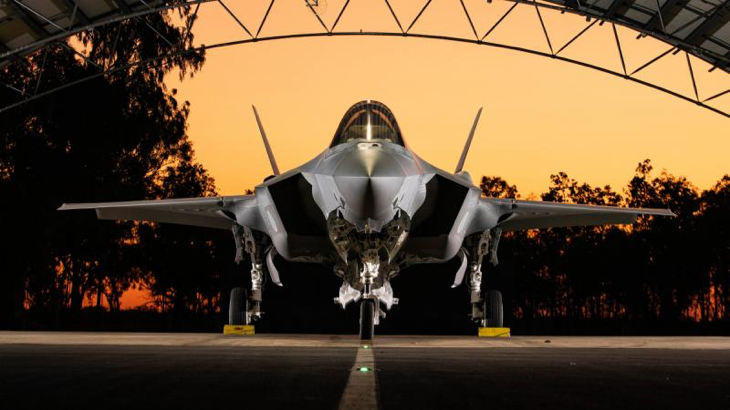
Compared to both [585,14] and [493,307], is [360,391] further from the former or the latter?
[585,14]

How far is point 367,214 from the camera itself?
34.3 feet

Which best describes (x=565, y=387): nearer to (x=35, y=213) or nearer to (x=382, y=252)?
(x=382, y=252)

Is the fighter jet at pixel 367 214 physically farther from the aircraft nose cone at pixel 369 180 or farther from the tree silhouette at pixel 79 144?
the tree silhouette at pixel 79 144

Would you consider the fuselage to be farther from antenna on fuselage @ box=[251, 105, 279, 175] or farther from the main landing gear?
antenna on fuselage @ box=[251, 105, 279, 175]

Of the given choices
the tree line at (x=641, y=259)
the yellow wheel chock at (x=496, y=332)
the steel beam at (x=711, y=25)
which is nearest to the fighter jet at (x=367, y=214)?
the yellow wheel chock at (x=496, y=332)

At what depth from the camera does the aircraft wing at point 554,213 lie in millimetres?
14945

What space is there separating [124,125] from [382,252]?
23.0 meters

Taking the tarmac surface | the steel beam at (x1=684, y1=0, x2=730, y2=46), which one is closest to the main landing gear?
the steel beam at (x1=684, y1=0, x2=730, y2=46)

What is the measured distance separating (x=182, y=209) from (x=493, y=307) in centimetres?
652

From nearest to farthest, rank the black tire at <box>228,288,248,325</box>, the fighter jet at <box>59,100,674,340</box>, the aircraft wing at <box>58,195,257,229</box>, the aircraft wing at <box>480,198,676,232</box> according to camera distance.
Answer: the fighter jet at <box>59,100,674,340</box> → the aircraft wing at <box>58,195,257,229</box> → the aircraft wing at <box>480,198,676,232</box> → the black tire at <box>228,288,248,325</box>

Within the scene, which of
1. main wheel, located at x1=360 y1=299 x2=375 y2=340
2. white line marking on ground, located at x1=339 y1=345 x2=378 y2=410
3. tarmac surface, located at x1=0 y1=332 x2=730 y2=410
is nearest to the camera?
white line marking on ground, located at x1=339 y1=345 x2=378 y2=410

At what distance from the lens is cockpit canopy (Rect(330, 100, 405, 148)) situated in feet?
38.6

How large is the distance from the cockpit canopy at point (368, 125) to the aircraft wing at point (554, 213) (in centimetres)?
294

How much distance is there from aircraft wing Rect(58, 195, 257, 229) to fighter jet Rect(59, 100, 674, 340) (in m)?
0.03
